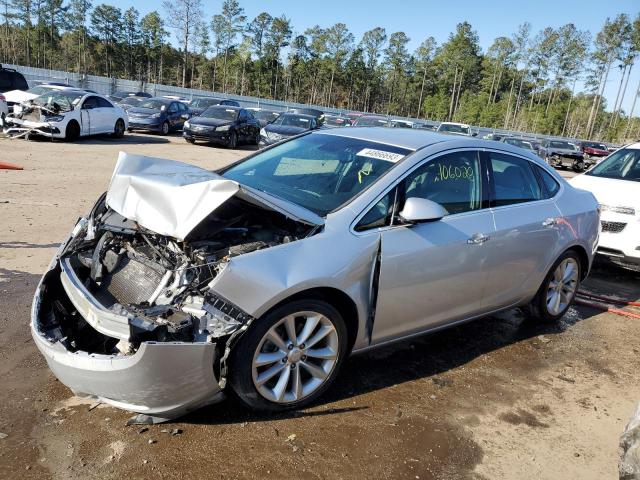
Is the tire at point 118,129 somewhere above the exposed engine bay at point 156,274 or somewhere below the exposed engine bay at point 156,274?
below

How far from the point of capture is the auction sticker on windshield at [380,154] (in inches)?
152

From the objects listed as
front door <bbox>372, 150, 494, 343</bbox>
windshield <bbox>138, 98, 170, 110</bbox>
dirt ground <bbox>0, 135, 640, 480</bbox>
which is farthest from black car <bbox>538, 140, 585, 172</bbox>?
front door <bbox>372, 150, 494, 343</bbox>

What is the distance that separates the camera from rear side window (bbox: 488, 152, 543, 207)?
14.4 ft

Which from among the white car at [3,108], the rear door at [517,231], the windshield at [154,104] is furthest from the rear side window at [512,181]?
the windshield at [154,104]

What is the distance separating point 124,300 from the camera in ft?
10.5

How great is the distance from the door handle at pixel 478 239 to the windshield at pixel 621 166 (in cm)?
483

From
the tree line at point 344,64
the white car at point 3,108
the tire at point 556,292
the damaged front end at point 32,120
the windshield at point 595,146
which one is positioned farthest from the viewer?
the tree line at point 344,64

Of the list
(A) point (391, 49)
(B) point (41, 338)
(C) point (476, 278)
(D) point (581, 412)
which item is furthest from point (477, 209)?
(A) point (391, 49)

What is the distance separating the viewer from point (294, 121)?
64.1ft

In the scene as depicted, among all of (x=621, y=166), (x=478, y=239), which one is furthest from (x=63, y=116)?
(x=478, y=239)

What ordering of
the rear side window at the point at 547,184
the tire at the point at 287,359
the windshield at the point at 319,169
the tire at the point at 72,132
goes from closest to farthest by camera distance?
the tire at the point at 287,359, the windshield at the point at 319,169, the rear side window at the point at 547,184, the tire at the point at 72,132

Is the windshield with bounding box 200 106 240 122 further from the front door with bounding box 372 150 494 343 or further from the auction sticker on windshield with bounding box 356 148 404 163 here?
the front door with bounding box 372 150 494 343

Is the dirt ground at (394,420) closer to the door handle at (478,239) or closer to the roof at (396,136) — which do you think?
the door handle at (478,239)

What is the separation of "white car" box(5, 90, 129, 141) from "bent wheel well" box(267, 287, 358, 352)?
575 inches
